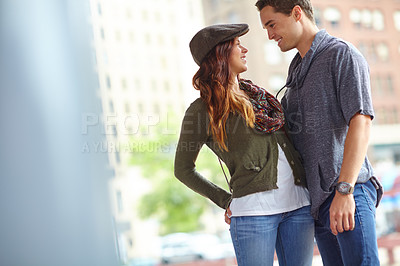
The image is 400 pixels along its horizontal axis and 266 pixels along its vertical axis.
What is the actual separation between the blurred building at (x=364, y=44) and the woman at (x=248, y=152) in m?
15.8

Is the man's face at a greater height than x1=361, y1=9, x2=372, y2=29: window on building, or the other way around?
x1=361, y1=9, x2=372, y2=29: window on building

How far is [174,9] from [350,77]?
22.4 metres

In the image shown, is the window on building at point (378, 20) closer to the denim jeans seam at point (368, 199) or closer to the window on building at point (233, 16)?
the window on building at point (233, 16)

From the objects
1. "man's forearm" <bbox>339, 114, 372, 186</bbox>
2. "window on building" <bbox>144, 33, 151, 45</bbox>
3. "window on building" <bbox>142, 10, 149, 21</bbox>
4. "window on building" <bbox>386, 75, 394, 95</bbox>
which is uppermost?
"window on building" <bbox>142, 10, 149, 21</bbox>

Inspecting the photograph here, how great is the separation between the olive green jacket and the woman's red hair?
0.08 feet

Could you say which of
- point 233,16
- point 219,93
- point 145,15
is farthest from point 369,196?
point 145,15

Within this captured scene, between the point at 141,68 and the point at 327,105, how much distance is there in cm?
2093

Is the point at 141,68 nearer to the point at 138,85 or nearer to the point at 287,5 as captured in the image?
the point at 138,85

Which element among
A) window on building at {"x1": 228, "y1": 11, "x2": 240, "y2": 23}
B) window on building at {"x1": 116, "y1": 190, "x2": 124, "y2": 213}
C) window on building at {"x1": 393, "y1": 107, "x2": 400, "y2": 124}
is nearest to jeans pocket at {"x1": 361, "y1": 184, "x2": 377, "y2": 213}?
window on building at {"x1": 228, "y1": 11, "x2": 240, "y2": 23}

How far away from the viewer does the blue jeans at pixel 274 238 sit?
1272mm

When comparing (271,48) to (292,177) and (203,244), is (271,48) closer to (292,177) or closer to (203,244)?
(203,244)

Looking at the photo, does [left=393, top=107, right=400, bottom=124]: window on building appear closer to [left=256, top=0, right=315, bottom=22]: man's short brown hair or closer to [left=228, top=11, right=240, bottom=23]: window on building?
[left=228, top=11, right=240, bottom=23]: window on building

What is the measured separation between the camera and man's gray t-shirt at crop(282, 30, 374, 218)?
121 cm

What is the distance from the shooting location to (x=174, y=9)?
22.8 metres
